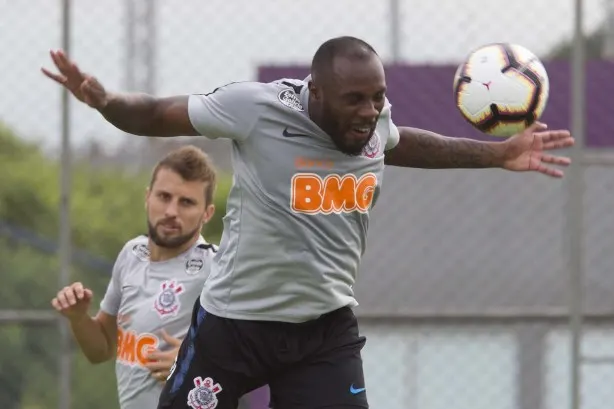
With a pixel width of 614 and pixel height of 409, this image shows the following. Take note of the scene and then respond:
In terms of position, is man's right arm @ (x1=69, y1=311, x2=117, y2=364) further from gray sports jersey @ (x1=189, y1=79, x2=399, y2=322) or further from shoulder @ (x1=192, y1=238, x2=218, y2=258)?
gray sports jersey @ (x1=189, y1=79, x2=399, y2=322)

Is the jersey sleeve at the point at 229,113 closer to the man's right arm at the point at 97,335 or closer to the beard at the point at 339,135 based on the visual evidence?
the beard at the point at 339,135

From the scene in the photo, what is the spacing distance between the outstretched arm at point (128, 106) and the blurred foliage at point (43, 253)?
2816 mm

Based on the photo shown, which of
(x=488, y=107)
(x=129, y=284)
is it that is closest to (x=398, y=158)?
(x=488, y=107)

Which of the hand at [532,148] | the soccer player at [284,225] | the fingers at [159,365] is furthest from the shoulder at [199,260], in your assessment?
the hand at [532,148]

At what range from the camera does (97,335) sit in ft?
16.3

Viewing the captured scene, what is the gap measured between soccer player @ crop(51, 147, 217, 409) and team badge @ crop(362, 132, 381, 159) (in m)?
0.90

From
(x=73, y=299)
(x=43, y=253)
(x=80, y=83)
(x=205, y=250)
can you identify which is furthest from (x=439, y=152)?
(x=43, y=253)

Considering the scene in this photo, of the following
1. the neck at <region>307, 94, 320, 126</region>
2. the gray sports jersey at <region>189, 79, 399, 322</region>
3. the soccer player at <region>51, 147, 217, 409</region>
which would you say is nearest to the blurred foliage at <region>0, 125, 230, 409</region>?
the soccer player at <region>51, 147, 217, 409</region>

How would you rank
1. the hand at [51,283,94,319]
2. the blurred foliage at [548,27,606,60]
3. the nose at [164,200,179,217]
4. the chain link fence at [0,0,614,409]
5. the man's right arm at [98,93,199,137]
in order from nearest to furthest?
the man's right arm at [98,93,199,137] → the hand at [51,283,94,319] → the nose at [164,200,179,217] → the chain link fence at [0,0,614,409] → the blurred foliage at [548,27,606,60]

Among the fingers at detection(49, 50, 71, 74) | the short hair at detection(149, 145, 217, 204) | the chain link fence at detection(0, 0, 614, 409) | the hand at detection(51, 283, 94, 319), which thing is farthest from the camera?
the chain link fence at detection(0, 0, 614, 409)

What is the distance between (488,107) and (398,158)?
1.38 feet

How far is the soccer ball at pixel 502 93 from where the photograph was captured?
471 cm

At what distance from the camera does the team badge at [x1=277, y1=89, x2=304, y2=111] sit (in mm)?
4152

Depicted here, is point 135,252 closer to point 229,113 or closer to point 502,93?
point 229,113
